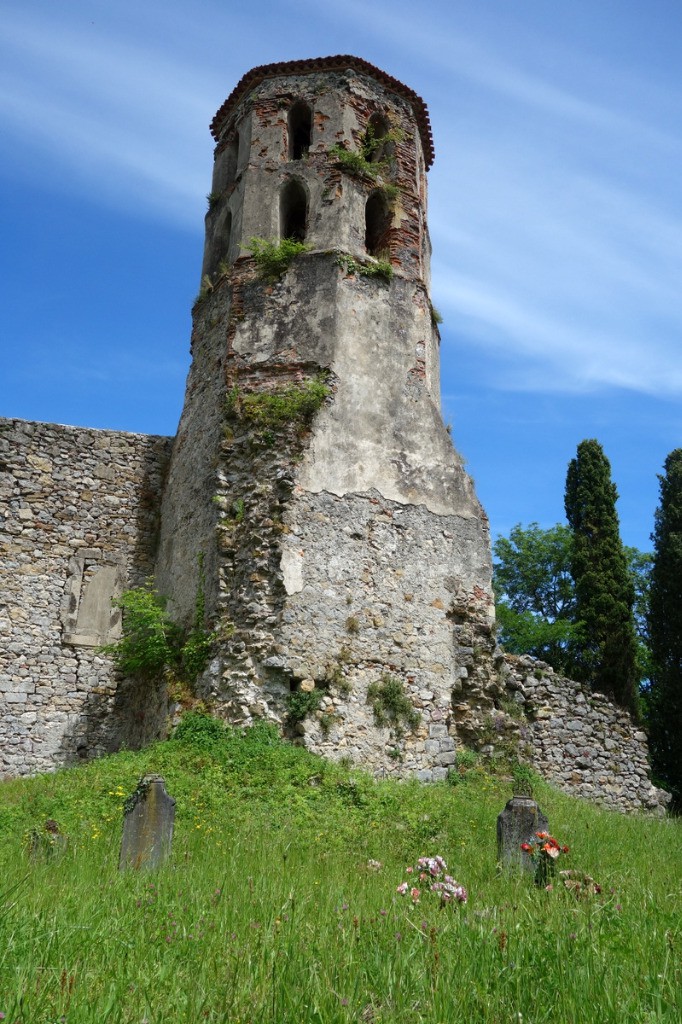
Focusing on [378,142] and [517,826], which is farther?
[378,142]

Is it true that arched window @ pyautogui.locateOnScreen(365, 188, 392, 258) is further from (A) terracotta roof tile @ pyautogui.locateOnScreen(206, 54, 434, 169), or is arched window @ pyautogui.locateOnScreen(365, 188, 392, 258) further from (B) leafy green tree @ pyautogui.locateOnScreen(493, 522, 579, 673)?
(B) leafy green tree @ pyautogui.locateOnScreen(493, 522, 579, 673)

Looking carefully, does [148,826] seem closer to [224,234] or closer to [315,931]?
[315,931]

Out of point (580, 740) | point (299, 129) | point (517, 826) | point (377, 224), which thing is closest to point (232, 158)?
point (299, 129)

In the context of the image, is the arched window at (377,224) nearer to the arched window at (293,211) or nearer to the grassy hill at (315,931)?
the arched window at (293,211)

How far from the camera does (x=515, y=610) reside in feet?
102

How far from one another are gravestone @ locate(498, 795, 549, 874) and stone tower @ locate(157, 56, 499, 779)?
13.1 feet

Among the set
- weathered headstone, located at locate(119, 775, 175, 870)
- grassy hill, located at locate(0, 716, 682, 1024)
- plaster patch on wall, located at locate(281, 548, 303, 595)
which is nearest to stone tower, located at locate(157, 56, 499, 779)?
plaster patch on wall, located at locate(281, 548, 303, 595)

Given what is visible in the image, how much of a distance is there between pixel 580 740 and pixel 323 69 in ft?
42.3

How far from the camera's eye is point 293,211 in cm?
1518

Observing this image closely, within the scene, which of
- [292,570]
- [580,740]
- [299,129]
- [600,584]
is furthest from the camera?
[600,584]

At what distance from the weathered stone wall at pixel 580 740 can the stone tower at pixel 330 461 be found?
1.48 meters

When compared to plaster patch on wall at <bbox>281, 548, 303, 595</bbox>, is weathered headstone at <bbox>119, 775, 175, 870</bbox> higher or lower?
lower

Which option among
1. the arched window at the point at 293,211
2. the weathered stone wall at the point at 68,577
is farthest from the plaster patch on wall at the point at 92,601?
the arched window at the point at 293,211

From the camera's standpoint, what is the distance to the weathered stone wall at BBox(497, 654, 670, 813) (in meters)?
13.1
